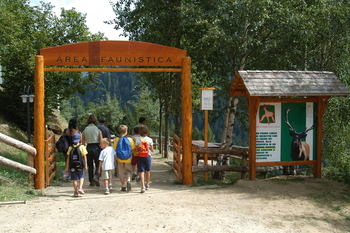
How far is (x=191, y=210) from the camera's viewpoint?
670 cm

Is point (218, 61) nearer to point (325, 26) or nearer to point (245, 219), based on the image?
point (325, 26)

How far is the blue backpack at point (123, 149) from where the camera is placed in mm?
8289

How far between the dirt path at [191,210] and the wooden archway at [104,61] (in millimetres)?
935

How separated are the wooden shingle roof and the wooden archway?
1.57 m

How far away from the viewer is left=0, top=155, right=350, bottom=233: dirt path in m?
5.84

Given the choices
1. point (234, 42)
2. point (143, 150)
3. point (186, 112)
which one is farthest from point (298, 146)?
point (143, 150)

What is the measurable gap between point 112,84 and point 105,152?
14224 centimetres

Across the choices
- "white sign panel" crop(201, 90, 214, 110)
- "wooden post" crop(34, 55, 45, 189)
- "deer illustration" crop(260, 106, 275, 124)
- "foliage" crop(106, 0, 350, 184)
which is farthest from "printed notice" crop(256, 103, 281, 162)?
"wooden post" crop(34, 55, 45, 189)

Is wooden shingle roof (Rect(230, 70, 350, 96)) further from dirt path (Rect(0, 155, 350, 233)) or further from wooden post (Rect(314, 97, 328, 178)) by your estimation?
dirt path (Rect(0, 155, 350, 233))

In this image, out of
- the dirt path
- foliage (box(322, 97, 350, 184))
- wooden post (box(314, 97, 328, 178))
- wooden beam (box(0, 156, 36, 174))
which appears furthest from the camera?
foliage (box(322, 97, 350, 184))

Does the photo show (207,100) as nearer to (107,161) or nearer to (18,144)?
(107,161)

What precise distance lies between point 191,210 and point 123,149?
7.92 feet

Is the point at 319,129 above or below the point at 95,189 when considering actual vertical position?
above

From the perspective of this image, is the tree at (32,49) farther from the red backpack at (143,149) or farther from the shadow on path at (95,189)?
the red backpack at (143,149)
